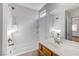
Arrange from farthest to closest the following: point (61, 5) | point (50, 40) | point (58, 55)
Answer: point (50, 40), point (61, 5), point (58, 55)

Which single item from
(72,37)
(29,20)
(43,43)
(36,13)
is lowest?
(43,43)

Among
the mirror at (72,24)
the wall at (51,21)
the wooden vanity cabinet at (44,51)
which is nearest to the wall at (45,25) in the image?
the wall at (51,21)

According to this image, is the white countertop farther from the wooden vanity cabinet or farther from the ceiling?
the ceiling

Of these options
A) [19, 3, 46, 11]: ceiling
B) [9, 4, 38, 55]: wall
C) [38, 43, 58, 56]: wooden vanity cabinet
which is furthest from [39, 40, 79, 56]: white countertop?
[19, 3, 46, 11]: ceiling

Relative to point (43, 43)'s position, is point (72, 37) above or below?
above

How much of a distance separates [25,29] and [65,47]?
0.63 metres

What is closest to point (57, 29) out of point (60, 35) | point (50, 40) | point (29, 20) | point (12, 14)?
point (60, 35)

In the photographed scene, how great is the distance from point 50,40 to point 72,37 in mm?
331

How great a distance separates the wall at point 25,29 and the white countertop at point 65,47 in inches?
6.9

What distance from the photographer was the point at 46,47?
1.33m

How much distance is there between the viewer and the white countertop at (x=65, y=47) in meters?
1.14

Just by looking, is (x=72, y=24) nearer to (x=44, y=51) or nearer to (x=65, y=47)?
(x=65, y=47)

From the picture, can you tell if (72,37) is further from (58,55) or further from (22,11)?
(22,11)

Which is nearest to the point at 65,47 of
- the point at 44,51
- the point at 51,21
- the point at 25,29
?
the point at 44,51
